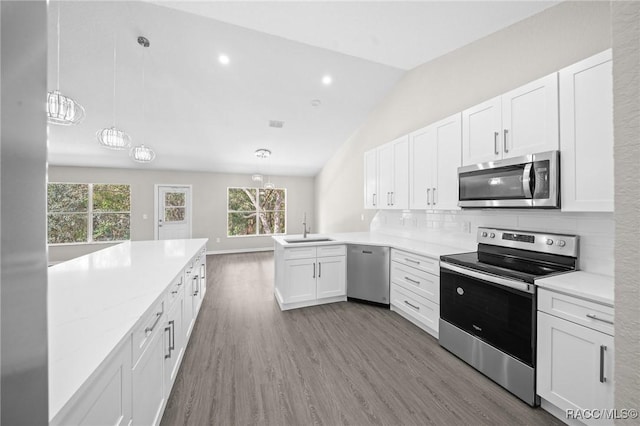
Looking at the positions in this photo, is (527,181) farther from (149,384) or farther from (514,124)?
(149,384)

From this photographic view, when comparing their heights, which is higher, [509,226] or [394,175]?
[394,175]

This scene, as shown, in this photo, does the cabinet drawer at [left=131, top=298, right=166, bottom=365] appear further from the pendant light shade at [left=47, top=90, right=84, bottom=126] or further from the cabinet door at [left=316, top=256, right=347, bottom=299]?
the cabinet door at [left=316, top=256, right=347, bottom=299]

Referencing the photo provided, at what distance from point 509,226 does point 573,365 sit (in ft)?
3.94

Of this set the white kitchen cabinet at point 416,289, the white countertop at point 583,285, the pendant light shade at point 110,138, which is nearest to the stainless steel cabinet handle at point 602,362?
the white countertop at point 583,285

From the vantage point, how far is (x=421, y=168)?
9.73 feet

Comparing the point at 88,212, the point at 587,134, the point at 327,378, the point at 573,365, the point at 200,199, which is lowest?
the point at 327,378

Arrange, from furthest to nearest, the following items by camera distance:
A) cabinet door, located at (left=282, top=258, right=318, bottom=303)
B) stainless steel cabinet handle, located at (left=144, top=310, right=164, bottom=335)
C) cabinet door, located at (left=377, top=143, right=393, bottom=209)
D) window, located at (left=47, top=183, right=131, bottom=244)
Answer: window, located at (left=47, top=183, right=131, bottom=244) < cabinet door, located at (left=377, top=143, right=393, bottom=209) < cabinet door, located at (left=282, top=258, right=318, bottom=303) < stainless steel cabinet handle, located at (left=144, top=310, right=164, bottom=335)

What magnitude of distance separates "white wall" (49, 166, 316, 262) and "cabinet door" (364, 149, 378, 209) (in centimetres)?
428

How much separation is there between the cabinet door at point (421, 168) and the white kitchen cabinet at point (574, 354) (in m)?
1.51

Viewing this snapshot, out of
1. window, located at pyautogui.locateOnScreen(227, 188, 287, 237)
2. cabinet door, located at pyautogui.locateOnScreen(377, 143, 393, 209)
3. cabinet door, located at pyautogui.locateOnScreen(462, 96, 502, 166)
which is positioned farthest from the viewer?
window, located at pyautogui.locateOnScreen(227, 188, 287, 237)

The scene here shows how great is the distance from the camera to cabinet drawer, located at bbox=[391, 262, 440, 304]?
2469mm

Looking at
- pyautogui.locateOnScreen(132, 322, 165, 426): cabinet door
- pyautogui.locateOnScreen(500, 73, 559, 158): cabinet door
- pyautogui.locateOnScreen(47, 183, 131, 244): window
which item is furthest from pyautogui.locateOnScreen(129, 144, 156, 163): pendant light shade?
pyautogui.locateOnScreen(47, 183, 131, 244): window

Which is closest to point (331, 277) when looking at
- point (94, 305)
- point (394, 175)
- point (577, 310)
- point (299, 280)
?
point (299, 280)

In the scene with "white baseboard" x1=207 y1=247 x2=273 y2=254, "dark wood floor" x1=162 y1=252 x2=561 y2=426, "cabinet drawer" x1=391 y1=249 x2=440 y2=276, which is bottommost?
"dark wood floor" x1=162 y1=252 x2=561 y2=426
